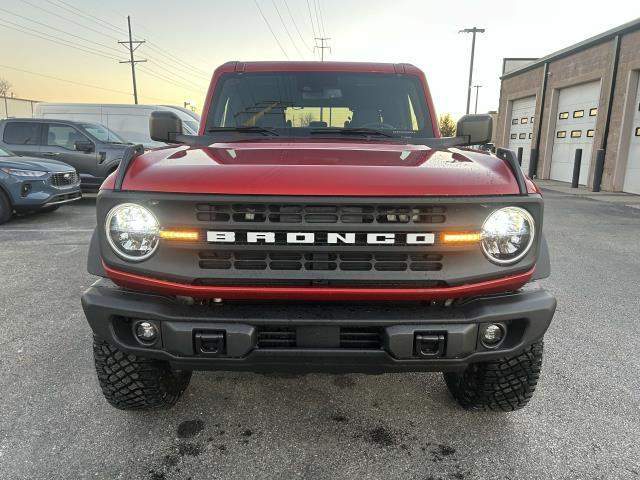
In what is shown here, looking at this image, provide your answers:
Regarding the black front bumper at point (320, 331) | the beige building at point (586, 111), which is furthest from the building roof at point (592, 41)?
the black front bumper at point (320, 331)

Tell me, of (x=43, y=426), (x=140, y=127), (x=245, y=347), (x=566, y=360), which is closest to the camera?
(x=245, y=347)

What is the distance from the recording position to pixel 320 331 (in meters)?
1.90

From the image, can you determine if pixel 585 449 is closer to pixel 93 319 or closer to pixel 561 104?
pixel 93 319

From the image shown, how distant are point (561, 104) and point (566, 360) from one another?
18.0 meters

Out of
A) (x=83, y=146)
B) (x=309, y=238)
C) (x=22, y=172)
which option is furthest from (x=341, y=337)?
(x=83, y=146)

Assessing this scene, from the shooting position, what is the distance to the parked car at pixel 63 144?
10219 millimetres

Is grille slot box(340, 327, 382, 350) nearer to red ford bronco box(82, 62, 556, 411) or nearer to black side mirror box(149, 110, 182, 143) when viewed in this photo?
red ford bronco box(82, 62, 556, 411)

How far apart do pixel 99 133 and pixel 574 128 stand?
623 inches

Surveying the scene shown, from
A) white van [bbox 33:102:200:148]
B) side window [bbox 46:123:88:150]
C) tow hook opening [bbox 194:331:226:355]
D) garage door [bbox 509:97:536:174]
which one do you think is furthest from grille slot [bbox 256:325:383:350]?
garage door [bbox 509:97:536:174]

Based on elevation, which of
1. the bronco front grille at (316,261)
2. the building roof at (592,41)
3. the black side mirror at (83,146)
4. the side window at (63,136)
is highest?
the building roof at (592,41)

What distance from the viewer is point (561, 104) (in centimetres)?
1825

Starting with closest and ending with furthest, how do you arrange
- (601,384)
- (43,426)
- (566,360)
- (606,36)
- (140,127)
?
(43,426) < (601,384) < (566,360) < (140,127) < (606,36)

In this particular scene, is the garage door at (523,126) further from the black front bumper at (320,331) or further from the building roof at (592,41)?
the black front bumper at (320,331)

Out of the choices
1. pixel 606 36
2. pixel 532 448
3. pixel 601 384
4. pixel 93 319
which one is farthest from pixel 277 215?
pixel 606 36
